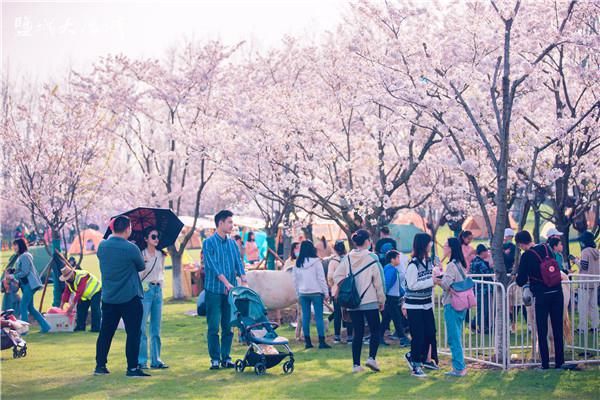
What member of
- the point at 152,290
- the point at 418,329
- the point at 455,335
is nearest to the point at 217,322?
the point at 152,290

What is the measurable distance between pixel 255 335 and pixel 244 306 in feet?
1.27

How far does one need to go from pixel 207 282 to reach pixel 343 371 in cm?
199

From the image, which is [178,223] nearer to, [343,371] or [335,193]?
[343,371]

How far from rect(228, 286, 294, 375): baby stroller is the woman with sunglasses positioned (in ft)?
3.07

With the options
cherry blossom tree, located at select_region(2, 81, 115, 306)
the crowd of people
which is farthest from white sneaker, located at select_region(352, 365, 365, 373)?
cherry blossom tree, located at select_region(2, 81, 115, 306)

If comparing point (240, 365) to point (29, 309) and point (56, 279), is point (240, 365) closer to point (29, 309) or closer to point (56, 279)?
point (29, 309)

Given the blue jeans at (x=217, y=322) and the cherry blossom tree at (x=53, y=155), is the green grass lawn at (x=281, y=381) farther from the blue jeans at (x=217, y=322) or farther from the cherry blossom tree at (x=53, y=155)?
the cherry blossom tree at (x=53, y=155)

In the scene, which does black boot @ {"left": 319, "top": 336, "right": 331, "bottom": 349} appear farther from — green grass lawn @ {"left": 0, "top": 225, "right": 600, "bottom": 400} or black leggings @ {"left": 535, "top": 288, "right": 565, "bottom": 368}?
black leggings @ {"left": 535, "top": 288, "right": 565, "bottom": 368}

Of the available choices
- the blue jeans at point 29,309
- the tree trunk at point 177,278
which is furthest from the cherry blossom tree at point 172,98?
the blue jeans at point 29,309

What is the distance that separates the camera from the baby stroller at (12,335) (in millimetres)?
11930

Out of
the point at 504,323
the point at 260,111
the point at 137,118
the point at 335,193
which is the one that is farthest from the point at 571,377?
the point at 137,118

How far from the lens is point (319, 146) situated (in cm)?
2031

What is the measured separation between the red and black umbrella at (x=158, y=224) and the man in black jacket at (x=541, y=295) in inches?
167

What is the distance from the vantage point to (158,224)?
10844 mm
